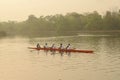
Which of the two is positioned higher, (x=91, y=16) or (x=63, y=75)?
(x=91, y=16)

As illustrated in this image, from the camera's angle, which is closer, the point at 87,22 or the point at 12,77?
the point at 12,77

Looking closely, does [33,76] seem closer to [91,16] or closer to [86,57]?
[86,57]

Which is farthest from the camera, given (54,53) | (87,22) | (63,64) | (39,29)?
(39,29)

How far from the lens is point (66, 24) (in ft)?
468

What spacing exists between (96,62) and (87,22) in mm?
99811

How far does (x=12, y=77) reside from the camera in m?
27.3

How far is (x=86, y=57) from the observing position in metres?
38.3

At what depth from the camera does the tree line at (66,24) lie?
4843 inches

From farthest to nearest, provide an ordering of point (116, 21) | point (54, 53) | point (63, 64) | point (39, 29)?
point (39, 29) < point (116, 21) < point (54, 53) < point (63, 64)

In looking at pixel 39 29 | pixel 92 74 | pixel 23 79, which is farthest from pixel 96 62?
pixel 39 29

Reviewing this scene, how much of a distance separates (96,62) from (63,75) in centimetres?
783

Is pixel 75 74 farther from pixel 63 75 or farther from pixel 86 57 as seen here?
pixel 86 57

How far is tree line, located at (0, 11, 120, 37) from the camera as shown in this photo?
123000mm

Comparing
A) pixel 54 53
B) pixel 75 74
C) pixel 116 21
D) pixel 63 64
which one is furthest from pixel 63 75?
pixel 116 21
